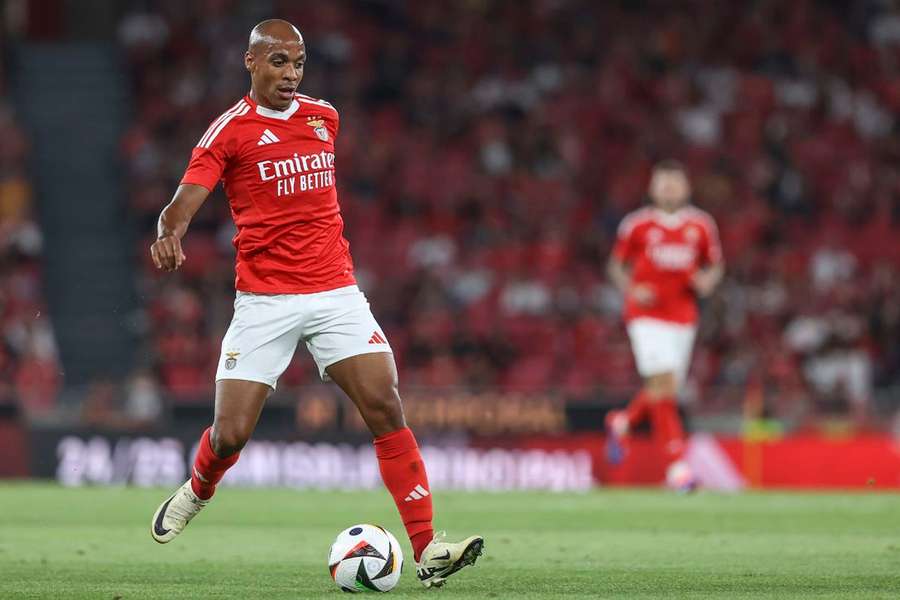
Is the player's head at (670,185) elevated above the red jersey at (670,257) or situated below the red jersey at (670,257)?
above

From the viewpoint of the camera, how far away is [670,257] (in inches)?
507

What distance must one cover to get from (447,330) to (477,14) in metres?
7.14

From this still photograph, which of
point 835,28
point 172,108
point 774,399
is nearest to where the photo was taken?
point 774,399

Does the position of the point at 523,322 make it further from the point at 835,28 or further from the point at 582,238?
the point at 835,28

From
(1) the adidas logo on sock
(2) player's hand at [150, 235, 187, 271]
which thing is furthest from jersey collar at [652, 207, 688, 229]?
(2) player's hand at [150, 235, 187, 271]

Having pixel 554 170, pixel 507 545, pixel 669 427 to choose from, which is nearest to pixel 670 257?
pixel 669 427

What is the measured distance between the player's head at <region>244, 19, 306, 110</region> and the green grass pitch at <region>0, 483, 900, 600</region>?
6.98 feet

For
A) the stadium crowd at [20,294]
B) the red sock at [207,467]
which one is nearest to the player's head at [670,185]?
the stadium crowd at [20,294]

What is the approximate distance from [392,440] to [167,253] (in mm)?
1255

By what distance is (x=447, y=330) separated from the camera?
18984mm

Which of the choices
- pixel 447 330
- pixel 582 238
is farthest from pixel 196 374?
pixel 582 238

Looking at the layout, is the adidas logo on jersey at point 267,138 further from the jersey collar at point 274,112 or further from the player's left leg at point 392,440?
the player's left leg at point 392,440

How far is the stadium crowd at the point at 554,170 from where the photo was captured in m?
18.8

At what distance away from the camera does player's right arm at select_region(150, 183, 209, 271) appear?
20.9ft
